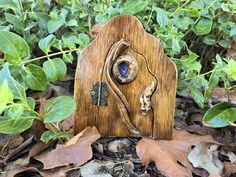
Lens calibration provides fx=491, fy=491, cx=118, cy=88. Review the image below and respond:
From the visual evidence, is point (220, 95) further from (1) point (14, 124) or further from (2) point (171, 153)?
(1) point (14, 124)

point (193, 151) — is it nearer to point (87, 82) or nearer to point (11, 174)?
point (87, 82)

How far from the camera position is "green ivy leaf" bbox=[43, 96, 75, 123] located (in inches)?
44.3

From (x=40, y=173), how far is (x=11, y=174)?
7cm

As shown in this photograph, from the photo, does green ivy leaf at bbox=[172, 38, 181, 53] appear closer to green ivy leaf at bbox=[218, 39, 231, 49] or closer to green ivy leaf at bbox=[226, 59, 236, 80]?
green ivy leaf at bbox=[226, 59, 236, 80]

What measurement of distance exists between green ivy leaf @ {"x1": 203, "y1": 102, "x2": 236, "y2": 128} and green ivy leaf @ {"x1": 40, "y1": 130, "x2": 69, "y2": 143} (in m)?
0.36

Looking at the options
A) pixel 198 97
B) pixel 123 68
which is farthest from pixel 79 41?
pixel 198 97

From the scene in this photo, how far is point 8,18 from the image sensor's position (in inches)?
55.1

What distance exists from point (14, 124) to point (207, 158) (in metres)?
0.47

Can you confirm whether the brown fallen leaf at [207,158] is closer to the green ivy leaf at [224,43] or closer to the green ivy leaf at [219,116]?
the green ivy leaf at [219,116]

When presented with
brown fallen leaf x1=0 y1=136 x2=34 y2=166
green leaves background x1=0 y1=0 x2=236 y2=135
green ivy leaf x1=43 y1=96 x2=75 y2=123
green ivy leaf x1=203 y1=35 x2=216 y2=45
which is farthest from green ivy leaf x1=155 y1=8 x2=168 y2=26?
brown fallen leaf x1=0 y1=136 x2=34 y2=166

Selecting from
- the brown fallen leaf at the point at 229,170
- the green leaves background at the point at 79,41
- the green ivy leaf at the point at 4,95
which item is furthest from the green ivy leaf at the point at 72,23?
the brown fallen leaf at the point at 229,170

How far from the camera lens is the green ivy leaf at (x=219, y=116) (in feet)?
4.13

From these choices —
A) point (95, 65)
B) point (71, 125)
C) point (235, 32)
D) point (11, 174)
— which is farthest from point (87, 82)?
point (235, 32)

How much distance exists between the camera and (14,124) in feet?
3.69
